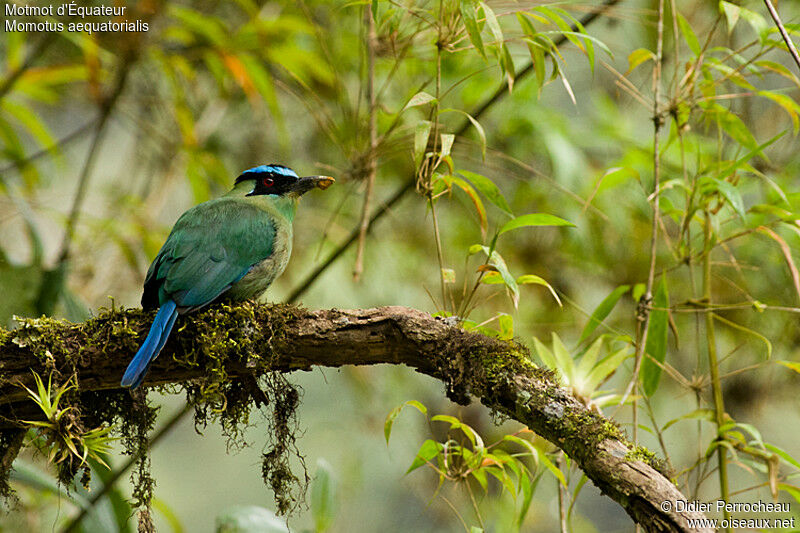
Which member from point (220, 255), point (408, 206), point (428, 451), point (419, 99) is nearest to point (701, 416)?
point (428, 451)

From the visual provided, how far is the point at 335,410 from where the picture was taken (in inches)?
188

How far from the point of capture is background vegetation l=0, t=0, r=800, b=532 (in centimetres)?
257

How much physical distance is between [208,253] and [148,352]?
520 millimetres

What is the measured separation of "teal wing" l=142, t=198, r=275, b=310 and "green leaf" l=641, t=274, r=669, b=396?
112 centimetres

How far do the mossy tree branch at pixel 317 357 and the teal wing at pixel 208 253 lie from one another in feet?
0.35

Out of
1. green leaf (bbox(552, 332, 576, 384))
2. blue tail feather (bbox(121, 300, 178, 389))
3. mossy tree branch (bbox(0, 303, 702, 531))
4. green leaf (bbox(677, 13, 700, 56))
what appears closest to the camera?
mossy tree branch (bbox(0, 303, 702, 531))

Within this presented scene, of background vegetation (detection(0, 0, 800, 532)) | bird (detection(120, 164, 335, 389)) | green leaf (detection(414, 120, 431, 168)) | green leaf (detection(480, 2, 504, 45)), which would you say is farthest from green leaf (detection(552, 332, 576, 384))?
bird (detection(120, 164, 335, 389))

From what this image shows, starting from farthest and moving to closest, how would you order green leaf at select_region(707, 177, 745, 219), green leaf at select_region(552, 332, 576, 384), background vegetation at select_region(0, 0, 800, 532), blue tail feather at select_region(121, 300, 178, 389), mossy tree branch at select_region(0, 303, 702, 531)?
background vegetation at select_region(0, 0, 800, 532), green leaf at select_region(552, 332, 576, 384), green leaf at select_region(707, 177, 745, 219), blue tail feather at select_region(121, 300, 178, 389), mossy tree branch at select_region(0, 303, 702, 531)

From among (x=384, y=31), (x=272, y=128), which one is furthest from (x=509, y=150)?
(x=272, y=128)

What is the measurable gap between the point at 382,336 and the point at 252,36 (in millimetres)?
2160

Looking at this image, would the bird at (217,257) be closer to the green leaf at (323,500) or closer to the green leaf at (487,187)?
the green leaf at (323,500)

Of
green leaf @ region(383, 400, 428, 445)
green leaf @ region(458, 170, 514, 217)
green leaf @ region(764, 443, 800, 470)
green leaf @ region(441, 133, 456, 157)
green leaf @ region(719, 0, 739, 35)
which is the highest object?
green leaf @ region(719, 0, 739, 35)

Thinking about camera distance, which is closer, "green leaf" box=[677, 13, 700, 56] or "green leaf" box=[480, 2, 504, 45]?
"green leaf" box=[480, 2, 504, 45]

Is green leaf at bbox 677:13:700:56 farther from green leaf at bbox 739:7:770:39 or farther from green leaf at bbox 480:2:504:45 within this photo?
green leaf at bbox 480:2:504:45
